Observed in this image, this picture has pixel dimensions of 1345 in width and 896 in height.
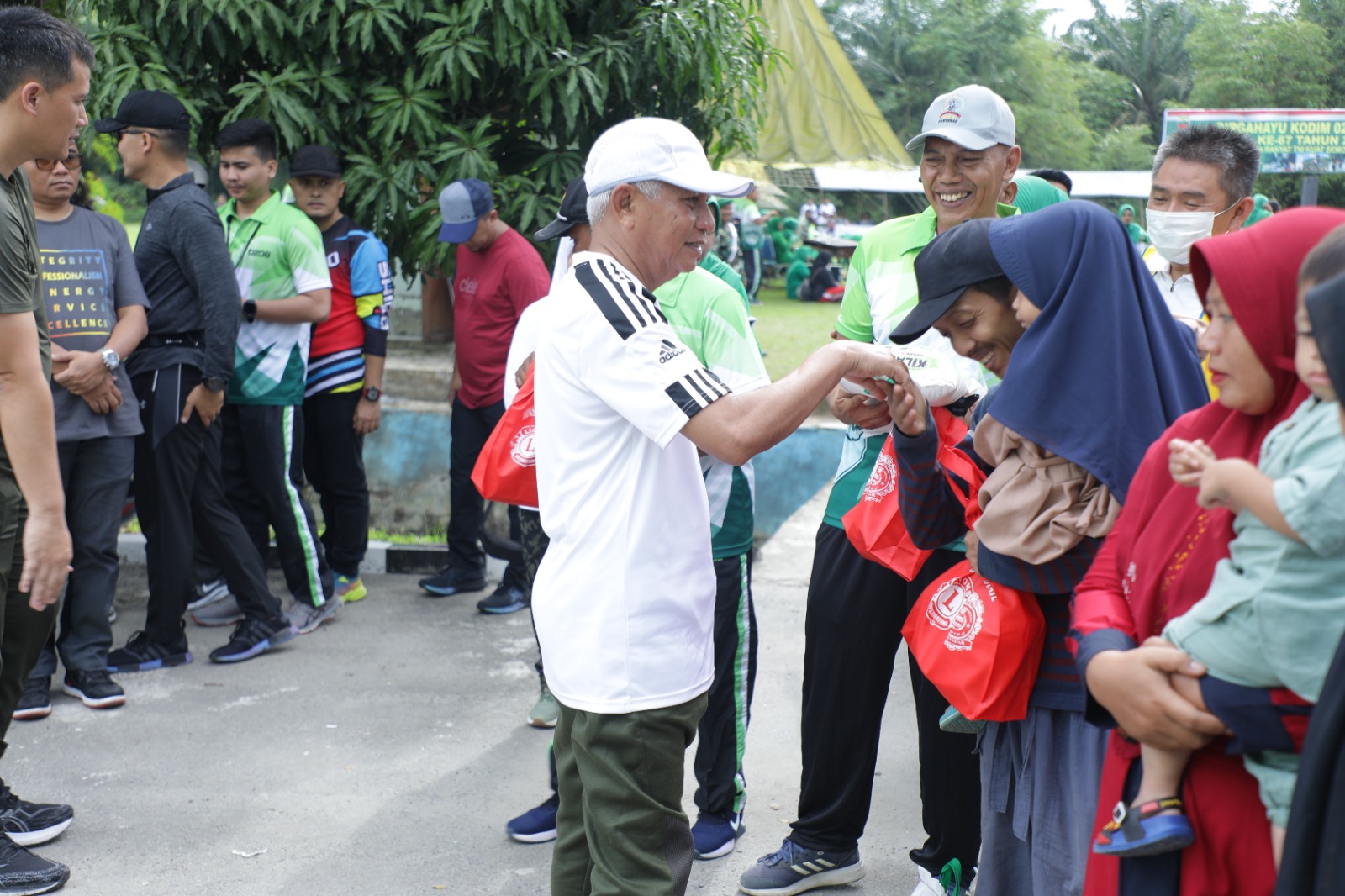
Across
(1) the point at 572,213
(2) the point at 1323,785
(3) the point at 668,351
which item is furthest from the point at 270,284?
(2) the point at 1323,785

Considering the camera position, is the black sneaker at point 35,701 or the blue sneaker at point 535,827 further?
the black sneaker at point 35,701

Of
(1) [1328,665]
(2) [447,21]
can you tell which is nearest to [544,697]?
(1) [1328,665]

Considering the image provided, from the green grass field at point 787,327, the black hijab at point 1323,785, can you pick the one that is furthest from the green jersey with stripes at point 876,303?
the green grass field at point 787,327

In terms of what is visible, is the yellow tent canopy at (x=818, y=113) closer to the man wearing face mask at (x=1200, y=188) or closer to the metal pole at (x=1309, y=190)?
the metal pole at (x=1309, y=190)

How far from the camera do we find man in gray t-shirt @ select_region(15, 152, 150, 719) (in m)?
4.68

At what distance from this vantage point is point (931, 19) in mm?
39094

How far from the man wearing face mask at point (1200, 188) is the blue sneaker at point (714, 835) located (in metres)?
1.98

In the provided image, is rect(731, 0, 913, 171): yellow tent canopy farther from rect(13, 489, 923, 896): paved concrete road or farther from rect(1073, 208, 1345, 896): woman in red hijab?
rect(1073, 208, 1345, 896): woman in red hijab

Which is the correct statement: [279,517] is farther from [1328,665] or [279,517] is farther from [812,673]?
[1328,665]

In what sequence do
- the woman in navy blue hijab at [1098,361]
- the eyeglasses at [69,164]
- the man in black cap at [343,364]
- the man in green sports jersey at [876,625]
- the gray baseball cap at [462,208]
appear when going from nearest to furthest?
the woman in navy blue hijab at [1098,361], the man in green sports jersey at [876,625], the eyeglasses at [69,164], the gray baseball cap at [462,208], the man in black cap at [343,364]

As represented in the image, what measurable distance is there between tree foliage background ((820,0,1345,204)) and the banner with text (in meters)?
0.08

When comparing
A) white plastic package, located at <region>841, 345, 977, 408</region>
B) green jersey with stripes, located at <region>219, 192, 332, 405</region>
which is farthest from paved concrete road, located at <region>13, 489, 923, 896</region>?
white plastic package, located at <region>841, 345, 977, 408</region>

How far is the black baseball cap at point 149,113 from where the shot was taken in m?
5.07

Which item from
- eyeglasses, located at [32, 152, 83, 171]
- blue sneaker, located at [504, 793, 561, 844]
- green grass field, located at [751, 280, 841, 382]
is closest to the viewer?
blue sneaker, located at [504, 793, 561, 844]
